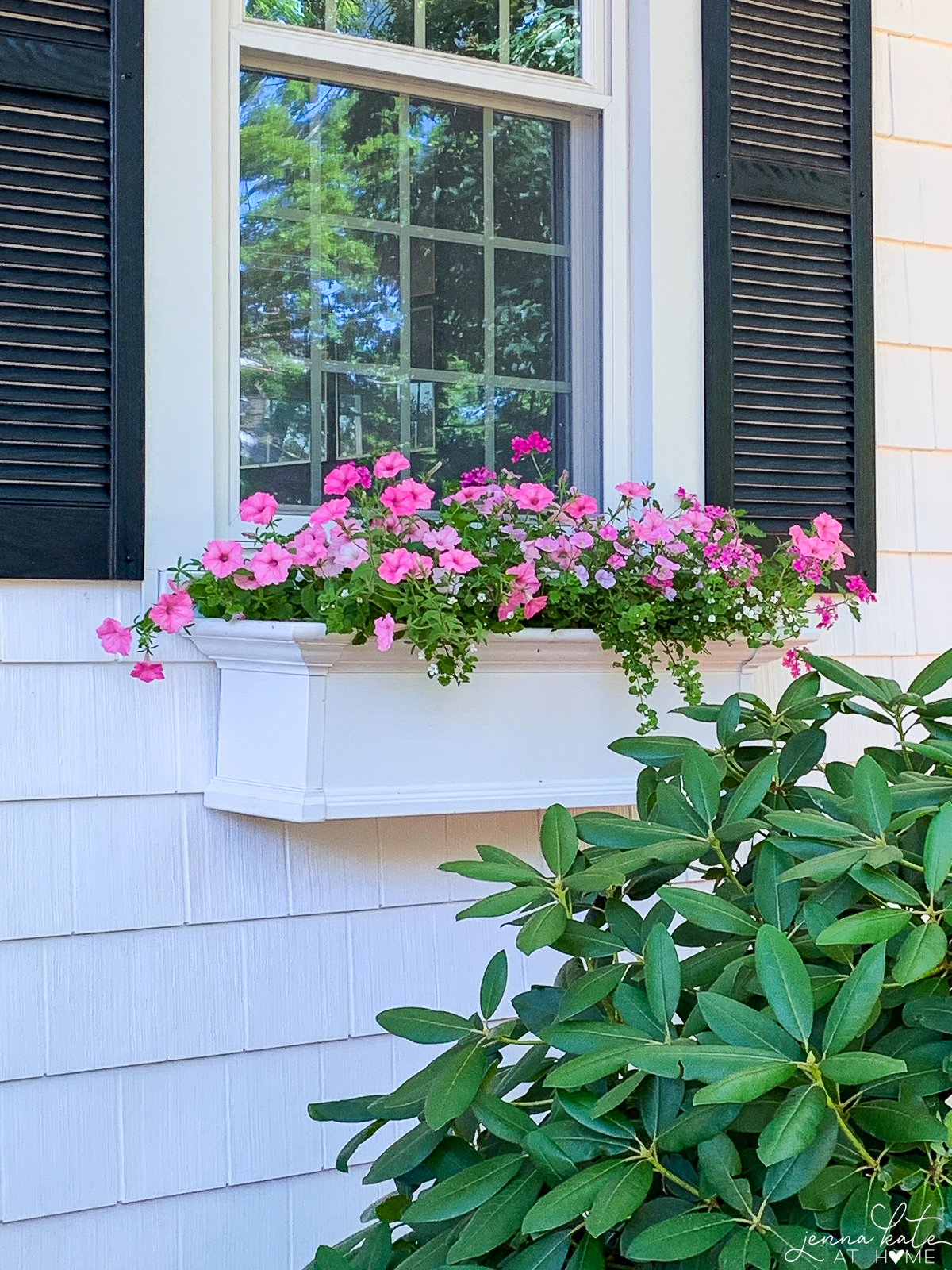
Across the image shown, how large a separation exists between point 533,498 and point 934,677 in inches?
34.6

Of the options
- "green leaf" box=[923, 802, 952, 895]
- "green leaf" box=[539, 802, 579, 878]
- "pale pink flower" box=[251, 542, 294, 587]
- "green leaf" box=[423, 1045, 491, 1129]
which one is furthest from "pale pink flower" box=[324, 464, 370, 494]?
"green leaf" box=[923, 802, 952, 895]

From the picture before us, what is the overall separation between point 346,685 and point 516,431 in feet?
2.00

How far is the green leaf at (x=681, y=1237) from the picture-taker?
72 cm

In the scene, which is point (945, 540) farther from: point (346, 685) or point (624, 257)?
point (346, 685)

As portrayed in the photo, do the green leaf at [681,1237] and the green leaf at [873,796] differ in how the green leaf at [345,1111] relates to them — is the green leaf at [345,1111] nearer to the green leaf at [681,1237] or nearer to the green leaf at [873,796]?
the green leaf at [681,1237]

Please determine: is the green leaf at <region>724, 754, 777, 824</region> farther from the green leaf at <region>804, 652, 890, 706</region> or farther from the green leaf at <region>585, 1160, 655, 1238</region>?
the green leaf at <region>585, 1160, 655, 1238</region>

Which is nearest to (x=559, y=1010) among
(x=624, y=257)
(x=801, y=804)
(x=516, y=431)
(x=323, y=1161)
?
(x=801, y=804)

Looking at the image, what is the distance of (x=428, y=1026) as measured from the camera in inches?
38.0

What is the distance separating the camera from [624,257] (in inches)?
87.3

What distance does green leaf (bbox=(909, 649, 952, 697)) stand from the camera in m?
1.04

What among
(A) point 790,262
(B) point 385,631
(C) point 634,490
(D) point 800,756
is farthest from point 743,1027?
(A) point 790,262

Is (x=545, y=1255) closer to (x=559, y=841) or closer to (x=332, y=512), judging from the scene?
(x=559, y=841)

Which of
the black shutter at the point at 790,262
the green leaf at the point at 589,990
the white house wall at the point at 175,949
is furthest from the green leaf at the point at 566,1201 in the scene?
the black shutter at the point at 790,262

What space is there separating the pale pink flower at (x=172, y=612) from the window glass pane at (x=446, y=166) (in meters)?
0.74
